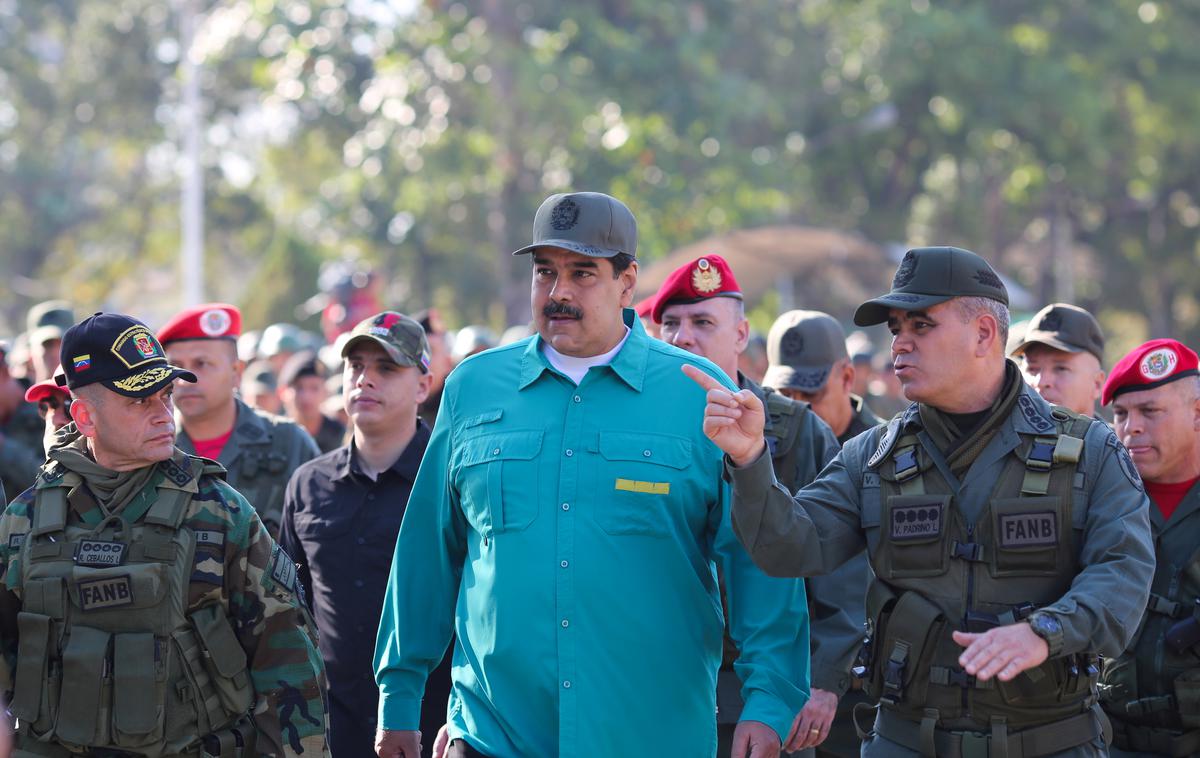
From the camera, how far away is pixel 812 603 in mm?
6273

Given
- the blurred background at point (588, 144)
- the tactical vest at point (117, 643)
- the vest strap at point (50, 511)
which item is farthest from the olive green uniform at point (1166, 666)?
the blurred background at point (588, 144)

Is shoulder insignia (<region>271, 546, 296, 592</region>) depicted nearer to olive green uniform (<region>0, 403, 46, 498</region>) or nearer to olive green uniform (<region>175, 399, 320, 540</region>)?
olive green uniform (<region>175, 399, 320, 540</region>)

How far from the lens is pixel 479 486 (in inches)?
188

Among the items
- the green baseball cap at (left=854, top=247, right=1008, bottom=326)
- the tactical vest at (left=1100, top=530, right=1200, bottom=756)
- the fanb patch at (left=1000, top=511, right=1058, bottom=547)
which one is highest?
the green baseball cap at (left=854, top=247, right=1008, bottom=326)

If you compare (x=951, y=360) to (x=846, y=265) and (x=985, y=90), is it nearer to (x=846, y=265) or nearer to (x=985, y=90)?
(x=846, y=265)

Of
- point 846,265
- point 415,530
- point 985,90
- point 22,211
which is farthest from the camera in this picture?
point 22,211

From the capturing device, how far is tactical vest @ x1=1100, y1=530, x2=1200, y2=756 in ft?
18.5

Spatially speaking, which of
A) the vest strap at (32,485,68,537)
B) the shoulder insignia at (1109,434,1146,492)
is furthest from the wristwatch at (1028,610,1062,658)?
the vest strap at (32,485,68,537)

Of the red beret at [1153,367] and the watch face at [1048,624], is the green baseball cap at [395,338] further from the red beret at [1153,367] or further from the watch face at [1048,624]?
the watch face at [1048,624]

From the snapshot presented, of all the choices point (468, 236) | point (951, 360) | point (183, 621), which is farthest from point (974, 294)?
point (468, 236)

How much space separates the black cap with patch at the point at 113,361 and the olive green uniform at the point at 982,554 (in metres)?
1.96

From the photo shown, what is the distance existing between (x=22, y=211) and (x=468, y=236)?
39.2 ft

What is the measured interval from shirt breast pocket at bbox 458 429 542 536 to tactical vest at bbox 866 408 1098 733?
1.10m

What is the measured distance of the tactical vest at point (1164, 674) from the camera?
5625mm
